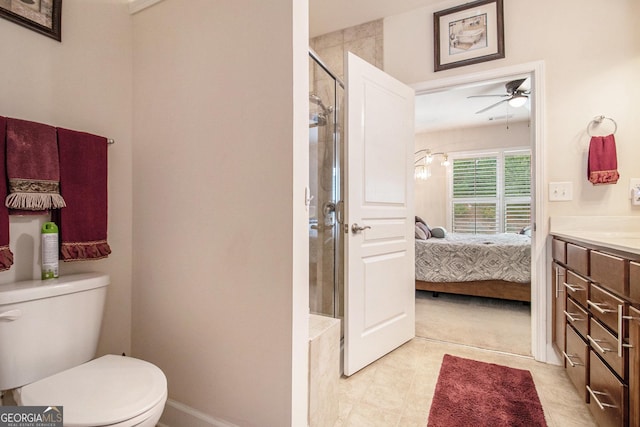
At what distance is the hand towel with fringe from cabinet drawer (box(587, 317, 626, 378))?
226cm

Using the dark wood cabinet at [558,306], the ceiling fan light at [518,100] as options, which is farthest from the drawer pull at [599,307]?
the ceiling fan light at [518,100]

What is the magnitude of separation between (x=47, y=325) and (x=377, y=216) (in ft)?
5.75

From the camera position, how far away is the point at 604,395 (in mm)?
1257

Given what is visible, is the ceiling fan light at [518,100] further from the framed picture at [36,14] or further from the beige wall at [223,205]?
the framed picture at [36,14]

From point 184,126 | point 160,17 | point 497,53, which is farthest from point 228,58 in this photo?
point 497,53

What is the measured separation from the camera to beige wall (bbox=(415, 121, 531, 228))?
5.59 m

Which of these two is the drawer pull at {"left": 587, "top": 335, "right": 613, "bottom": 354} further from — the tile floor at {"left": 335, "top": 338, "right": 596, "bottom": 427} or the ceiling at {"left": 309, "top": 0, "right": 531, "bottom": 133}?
the ceiling at {"left": 309, "top": 0, "right": 531, "bottom": 133}

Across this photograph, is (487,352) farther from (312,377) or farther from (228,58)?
(228,58)

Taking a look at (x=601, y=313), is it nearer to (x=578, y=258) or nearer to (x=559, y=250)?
(x=578, y=258)

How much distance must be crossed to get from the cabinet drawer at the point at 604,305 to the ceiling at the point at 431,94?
1586mm

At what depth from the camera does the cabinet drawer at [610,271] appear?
110 cm

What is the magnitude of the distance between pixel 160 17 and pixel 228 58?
566mm

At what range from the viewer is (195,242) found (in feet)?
4.64

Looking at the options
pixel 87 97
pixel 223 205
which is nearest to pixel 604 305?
pixel 223 205
